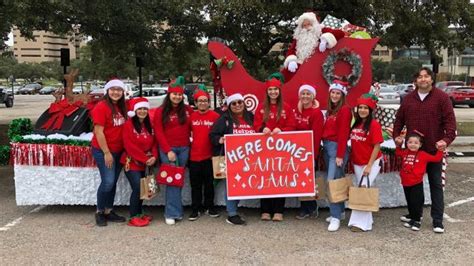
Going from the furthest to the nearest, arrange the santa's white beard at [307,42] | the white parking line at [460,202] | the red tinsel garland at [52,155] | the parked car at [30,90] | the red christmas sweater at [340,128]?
the parked car at [30,90] < the santa's white beard at [307,42] < the white parking line at [460,202] < the red tinsel garland at [52,155] < the red christmas sweater at [340,128]

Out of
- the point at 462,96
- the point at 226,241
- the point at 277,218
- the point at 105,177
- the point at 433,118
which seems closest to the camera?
the point at 226,241

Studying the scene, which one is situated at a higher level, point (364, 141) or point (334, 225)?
point (364, 141)

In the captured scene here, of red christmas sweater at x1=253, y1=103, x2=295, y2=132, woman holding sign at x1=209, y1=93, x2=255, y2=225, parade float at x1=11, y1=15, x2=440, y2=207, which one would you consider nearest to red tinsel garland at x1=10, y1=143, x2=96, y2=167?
parade float at x1=11, y1=15, x2=440, y2=207

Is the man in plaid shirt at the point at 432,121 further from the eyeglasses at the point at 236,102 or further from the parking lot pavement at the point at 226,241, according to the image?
the eyeglasses at the point at 236,102

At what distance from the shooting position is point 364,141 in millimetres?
4977

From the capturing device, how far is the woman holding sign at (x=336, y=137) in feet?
16.3

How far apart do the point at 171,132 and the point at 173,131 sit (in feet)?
0.08

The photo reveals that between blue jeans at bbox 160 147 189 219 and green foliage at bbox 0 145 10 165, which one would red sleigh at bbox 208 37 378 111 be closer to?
blue jeans at bbox 160 147 189 219

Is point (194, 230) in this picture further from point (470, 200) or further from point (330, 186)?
point (470, 200)

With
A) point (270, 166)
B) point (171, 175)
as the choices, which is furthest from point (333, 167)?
point (171, 175)

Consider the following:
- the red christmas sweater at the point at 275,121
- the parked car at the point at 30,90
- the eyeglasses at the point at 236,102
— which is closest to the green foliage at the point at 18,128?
the eyeglasses at the point at 236,102

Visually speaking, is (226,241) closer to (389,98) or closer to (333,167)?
(333,167)

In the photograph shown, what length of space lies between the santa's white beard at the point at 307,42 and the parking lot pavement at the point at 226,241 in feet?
7.82

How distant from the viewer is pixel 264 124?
17.4ft
